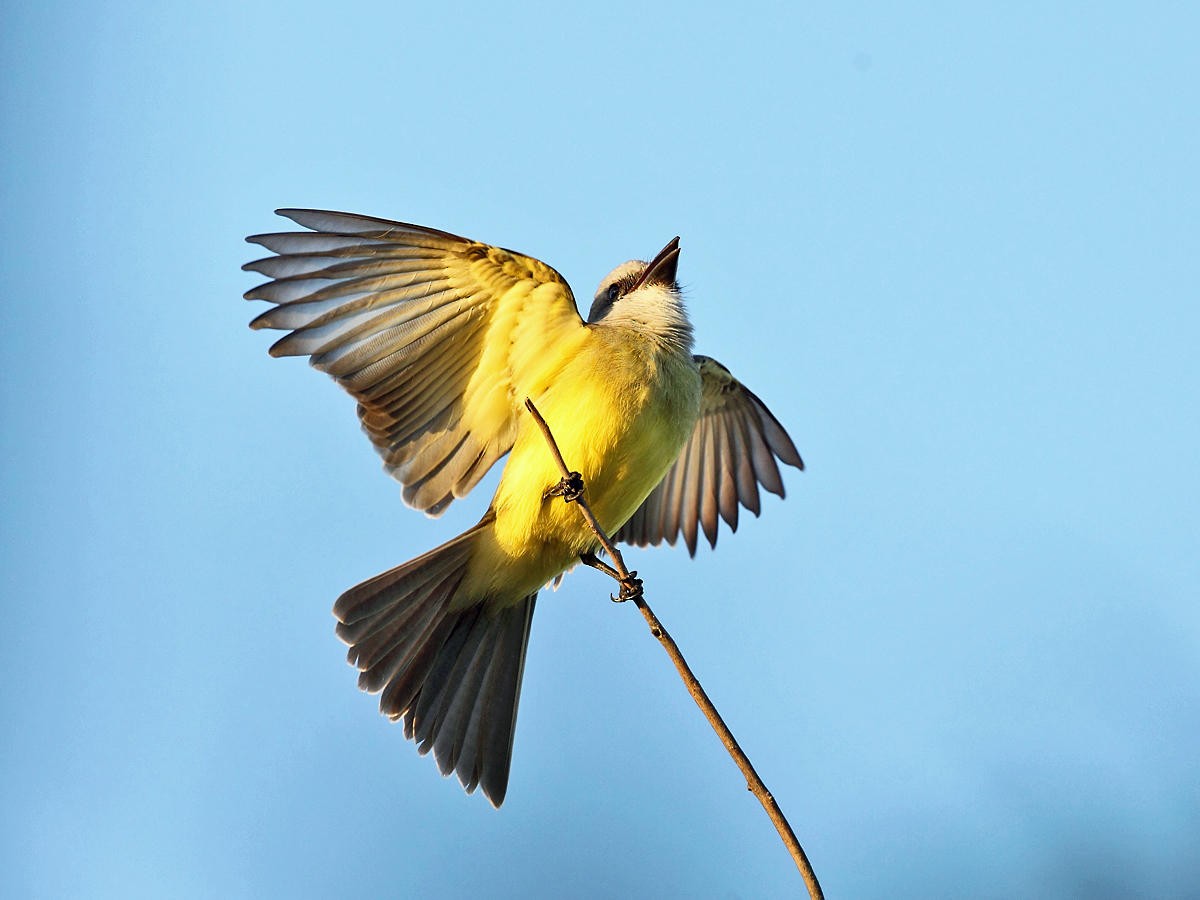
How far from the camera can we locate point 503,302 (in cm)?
490

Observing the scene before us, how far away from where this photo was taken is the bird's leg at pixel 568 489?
412 cm

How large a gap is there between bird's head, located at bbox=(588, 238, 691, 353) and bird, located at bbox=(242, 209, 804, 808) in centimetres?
2

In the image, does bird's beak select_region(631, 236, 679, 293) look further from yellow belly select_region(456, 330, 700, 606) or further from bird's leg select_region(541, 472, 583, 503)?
bird's leg select_region(541, 472, 583, 503)

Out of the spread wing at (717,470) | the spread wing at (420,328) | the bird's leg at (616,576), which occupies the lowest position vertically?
the bird's leg at (616,576)

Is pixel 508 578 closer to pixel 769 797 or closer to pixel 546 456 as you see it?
pixel 546 456

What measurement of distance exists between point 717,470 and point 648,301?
1417mm

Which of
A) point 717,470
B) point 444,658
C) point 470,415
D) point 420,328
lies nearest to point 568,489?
point 470,415

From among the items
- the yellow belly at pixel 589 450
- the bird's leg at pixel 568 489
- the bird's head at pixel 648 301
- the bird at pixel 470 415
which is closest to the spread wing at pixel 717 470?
the bird's head at pixel 648 301

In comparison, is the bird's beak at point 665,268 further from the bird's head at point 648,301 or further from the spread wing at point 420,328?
the spread wing at point 420,328

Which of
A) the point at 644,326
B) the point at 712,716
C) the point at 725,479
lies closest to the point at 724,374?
the point at 725,479

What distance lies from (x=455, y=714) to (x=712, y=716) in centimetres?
297

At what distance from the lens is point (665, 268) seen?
5.56 metres

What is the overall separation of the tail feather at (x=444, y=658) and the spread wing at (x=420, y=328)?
33 centimetres

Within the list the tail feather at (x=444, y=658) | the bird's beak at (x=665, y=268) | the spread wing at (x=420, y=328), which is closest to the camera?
the spread wing at (x=420, y=328)
